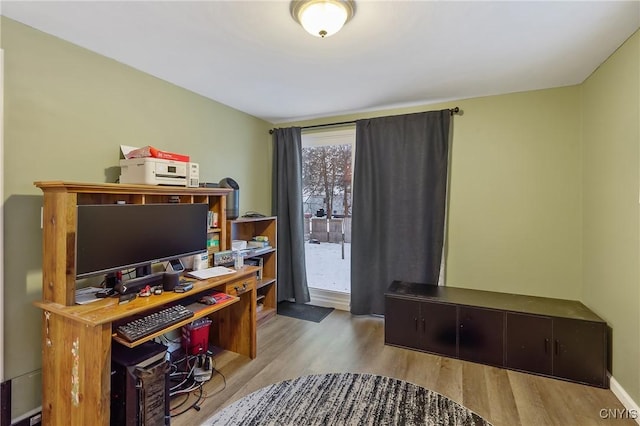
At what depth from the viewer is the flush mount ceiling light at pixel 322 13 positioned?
1537mm

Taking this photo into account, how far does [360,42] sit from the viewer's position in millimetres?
1960

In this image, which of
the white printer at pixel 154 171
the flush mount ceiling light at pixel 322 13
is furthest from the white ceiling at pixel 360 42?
the white printer at pixel 154 171

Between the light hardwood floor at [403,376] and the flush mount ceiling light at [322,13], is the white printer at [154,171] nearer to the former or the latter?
the flush mount ceiling light at [322,13]

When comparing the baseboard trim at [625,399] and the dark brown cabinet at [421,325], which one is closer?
the baseboard trim at [625,399]

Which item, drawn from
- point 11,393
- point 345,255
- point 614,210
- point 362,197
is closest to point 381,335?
point 345,255

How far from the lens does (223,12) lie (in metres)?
1.66

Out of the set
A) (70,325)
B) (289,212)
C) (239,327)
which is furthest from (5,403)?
(289,212)

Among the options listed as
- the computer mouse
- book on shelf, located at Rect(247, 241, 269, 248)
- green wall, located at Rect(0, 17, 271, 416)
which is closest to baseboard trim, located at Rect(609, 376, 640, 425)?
the computer mouse

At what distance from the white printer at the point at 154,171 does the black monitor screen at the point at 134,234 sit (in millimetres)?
179

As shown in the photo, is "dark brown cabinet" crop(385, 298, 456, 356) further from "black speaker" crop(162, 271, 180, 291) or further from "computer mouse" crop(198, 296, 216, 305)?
"black speaker" crop(162, 271, 180, 291)

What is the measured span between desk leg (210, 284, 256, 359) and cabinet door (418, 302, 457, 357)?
4.88 ft

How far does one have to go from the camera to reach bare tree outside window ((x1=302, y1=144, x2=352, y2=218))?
3.70 metres

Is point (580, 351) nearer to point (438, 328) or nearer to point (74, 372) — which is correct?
point (438, 328)

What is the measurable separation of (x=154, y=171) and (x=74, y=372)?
4.06 ft
